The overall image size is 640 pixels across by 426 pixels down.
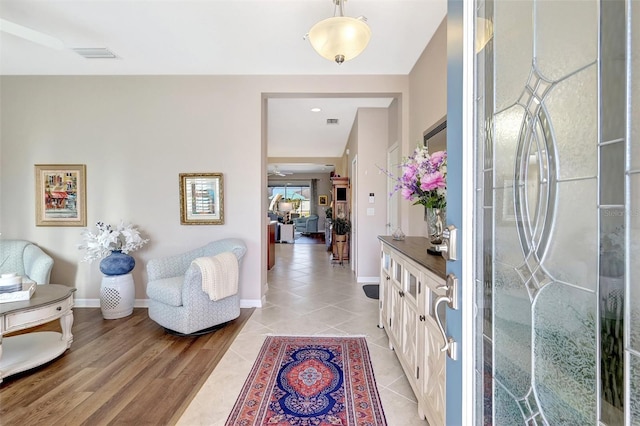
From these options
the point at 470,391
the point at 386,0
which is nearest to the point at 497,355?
the point at 470,391

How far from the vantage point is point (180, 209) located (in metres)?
3.46

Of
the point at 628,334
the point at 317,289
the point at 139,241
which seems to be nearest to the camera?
the point at 628,334

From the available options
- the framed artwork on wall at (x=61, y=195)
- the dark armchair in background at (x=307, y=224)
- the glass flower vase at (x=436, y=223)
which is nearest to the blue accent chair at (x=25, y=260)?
the framed artwork on wall at (x=61, y=195)

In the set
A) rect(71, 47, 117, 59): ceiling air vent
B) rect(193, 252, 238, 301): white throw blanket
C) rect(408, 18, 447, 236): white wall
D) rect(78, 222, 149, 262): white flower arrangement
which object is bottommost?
rect(193, 252, 238, 301): white throw blanket

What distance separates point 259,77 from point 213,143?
39.1 inches

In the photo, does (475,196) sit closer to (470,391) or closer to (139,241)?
(470,391)

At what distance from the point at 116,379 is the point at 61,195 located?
2661mm

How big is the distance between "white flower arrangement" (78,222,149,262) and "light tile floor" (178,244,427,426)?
5.53 feet

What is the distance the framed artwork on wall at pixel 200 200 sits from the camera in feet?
11.3

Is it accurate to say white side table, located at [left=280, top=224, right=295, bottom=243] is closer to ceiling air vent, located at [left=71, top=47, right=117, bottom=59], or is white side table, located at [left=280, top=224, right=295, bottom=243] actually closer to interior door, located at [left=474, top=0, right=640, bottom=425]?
ceiling air vent, located at [left=71, top=47, right=117, bottom=59]

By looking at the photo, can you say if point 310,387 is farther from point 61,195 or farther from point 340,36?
point 61,195

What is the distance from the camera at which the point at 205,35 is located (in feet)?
8.54

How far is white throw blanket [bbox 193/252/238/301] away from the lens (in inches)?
103

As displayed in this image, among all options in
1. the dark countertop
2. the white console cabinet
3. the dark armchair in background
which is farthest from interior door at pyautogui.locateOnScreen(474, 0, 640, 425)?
the dark armchair in background
